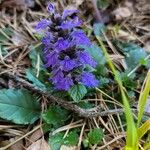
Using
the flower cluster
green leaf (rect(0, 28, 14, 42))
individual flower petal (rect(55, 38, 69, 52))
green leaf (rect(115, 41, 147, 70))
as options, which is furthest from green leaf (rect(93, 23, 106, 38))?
individual flower petal (rect(55, 38, 69, 52))

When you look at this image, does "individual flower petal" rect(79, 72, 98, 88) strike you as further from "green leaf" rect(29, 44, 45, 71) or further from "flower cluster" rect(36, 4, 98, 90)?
"green leaf" rect(29, 44, 45, 71)

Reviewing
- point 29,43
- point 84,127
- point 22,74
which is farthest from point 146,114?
point 29,43

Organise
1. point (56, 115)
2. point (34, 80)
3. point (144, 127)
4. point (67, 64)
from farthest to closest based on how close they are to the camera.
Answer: point (34, 80)
point (56, 115)
point (67, 64)
point (144, 127)

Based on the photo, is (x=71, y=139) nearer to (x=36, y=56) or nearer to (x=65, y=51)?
(x=65, y=51)

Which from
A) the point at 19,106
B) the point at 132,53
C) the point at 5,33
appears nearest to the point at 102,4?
the point at 132,53

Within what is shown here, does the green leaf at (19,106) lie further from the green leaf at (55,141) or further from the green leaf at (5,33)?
the green leaf at (5,33)

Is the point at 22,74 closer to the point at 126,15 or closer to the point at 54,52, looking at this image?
the point at 54,52
